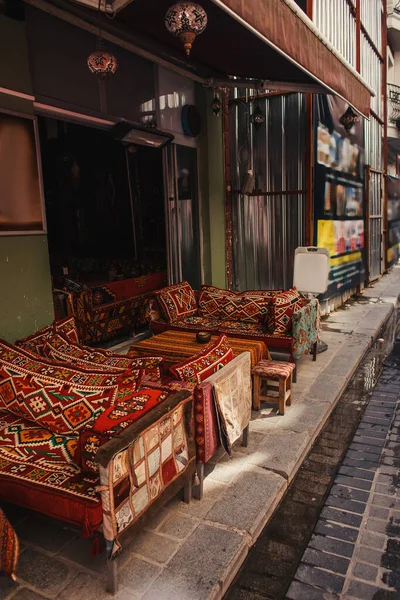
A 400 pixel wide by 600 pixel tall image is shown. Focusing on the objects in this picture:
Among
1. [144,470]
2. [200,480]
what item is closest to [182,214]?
[200,480]

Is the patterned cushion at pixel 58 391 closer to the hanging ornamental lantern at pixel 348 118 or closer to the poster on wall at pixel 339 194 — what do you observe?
the poster on wall at pixel 339 194

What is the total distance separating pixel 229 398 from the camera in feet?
12.6

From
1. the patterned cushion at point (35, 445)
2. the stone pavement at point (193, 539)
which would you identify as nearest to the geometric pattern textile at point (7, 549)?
the stone pavement at point (193, 539)

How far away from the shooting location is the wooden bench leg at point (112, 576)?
2717 millimetres

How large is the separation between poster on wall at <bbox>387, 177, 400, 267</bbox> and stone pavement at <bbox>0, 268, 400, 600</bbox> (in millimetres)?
13557

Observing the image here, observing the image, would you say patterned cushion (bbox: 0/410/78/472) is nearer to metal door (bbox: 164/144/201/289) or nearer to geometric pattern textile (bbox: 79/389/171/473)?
geometric pattern textile (bbox: 79/389/171/473)

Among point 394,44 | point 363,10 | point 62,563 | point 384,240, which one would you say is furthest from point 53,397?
point 394,44

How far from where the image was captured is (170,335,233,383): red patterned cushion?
3.92m

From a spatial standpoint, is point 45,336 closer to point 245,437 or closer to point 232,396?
point 232,396

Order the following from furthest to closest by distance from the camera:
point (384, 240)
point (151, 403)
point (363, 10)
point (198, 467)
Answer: point (384, 240) < point (363, 10) < point (198, 467) < point (151, 403)

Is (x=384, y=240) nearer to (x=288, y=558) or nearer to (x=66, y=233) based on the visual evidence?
(x=66, y=233)

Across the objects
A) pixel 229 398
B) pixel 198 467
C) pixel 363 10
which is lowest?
pixel 198 467

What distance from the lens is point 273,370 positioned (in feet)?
16.9

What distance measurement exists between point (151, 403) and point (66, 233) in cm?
880
